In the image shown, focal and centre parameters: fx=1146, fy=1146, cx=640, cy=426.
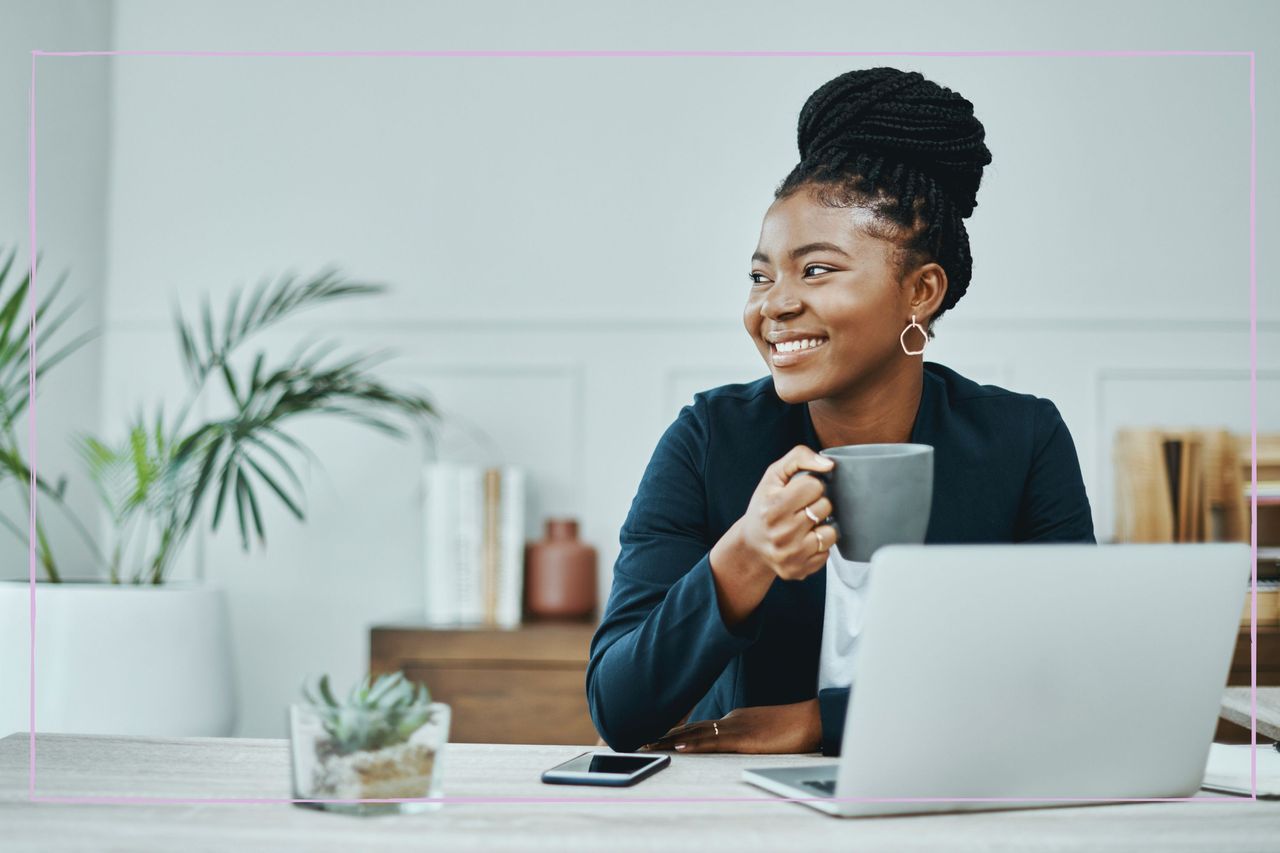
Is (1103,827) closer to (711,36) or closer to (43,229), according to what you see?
(711,36)

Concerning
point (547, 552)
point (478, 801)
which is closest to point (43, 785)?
point (478, 801)

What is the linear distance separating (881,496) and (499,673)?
1547mm

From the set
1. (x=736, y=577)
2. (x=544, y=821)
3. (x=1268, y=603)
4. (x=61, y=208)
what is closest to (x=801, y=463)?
(x=736, y=577)

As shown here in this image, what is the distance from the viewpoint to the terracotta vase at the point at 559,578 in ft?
7.62

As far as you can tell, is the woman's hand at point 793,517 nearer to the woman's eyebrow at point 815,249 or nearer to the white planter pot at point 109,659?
the woman's eyebrow at point 815,249

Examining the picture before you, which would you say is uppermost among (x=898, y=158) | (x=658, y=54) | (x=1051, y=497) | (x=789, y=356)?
(x=658, y=54)

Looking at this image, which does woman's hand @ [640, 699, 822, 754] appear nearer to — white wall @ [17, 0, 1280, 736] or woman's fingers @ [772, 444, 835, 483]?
woman's fingers @ [772, 444, 835, 483]

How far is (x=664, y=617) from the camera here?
0.99 metres

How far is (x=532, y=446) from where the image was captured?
2.49m

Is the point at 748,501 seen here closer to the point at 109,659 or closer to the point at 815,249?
the point at 815,249

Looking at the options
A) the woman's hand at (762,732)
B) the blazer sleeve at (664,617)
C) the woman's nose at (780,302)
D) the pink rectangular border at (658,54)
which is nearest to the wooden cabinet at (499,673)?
the pink rectangular border at (658,54)

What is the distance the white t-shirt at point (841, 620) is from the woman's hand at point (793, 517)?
1.05 ft

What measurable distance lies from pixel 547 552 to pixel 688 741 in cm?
133

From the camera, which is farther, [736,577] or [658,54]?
[658,54]
